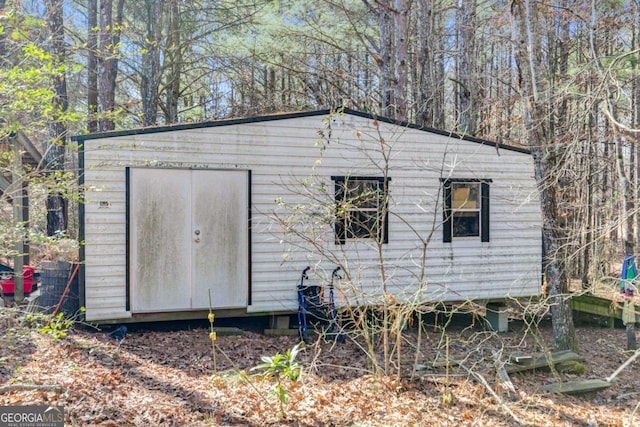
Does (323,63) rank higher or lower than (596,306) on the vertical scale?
higher

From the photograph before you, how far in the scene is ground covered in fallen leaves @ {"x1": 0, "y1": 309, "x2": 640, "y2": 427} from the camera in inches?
170

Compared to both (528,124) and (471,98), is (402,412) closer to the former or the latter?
(528,124)

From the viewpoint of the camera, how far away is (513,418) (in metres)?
4.93

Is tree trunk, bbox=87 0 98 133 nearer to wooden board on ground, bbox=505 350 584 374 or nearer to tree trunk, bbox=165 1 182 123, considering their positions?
tree trunk, bbox=165 1 182 123

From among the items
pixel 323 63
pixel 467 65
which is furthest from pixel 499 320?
pixel 323 63

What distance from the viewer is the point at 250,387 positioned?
16.8 ft

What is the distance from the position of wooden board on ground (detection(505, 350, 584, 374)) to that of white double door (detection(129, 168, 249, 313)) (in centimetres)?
364

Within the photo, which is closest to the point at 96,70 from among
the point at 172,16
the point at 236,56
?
the point at 172,16

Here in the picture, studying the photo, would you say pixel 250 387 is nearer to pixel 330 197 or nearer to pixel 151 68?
pixel 330 197

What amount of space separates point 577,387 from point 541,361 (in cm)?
67

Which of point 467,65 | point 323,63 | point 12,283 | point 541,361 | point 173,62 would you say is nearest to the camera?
point 541,361

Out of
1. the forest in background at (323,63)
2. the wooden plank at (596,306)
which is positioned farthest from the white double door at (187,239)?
the wooden plank at (596,306)

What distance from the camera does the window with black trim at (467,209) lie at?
8.35 m

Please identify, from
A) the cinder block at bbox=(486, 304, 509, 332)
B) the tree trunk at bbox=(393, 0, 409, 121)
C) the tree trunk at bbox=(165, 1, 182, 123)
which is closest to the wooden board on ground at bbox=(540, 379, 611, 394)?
the cinder block at bbox=(486, 304, 509, 332)
